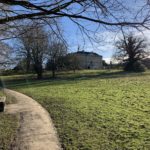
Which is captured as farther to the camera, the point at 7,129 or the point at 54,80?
the point at 54,80

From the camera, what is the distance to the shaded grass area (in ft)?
32.1

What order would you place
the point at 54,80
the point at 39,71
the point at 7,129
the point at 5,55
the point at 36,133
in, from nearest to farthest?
the point at 36,133 → the point at 7,129 → the point at 5,55 → the point at 54,80 → the point at 39,71

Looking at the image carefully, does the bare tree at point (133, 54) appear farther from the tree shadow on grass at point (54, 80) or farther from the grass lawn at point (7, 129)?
the grass lawn at point (7, 129)

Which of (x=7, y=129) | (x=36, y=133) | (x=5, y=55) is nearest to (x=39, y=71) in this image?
(x=5, y=55)

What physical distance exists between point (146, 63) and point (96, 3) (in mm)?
75217

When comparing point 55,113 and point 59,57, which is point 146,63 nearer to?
point 59,57

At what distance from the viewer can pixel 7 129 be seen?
11.8 metres

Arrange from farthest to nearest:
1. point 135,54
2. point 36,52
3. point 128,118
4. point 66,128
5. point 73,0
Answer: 1. point 135,54
2. point 36,52
3. point 128,118
4. point 66,128
5. point 73,0

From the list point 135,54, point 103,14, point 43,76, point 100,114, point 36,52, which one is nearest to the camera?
point 103,14

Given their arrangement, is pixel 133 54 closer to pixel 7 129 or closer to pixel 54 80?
pixel 54 80

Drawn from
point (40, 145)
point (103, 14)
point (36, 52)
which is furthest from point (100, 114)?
point (36, 52)

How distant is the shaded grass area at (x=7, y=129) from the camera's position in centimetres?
977

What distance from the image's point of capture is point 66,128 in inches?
448

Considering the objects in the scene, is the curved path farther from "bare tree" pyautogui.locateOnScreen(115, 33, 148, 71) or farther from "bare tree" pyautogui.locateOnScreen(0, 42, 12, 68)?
"bare tree" pyautogui.locateOnScreen(115, 33, 148, 71)
